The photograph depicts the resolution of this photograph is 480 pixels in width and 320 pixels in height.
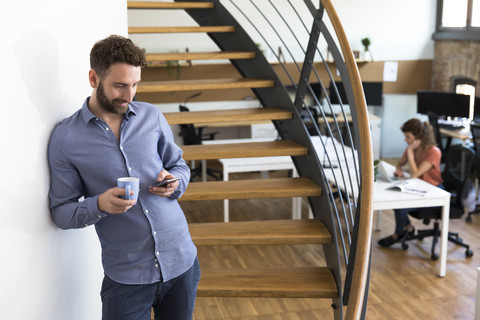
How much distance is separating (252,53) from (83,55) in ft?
6.87

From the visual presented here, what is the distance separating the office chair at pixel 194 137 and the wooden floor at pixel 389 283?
1.67m

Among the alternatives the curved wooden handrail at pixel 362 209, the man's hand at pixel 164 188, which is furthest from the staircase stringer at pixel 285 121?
the man's hand at pixel 164 188

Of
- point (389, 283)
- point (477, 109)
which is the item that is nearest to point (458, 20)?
point (477, 109)

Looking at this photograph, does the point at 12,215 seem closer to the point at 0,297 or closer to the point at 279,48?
the point at 0,297

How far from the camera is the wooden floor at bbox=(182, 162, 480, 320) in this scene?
172 inches

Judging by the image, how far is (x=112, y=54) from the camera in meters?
2.03

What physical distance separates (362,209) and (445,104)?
6365mm

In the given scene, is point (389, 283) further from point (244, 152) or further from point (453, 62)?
point (453, 62)

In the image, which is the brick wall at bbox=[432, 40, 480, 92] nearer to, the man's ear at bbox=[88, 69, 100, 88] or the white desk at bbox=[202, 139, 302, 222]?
the white desk at bbox=[202, 139, 302, 222]

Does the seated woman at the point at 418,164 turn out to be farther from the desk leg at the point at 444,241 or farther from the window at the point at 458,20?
the window at the point at 458,20

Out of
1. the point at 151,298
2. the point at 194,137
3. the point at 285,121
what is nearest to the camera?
the point at 151,298

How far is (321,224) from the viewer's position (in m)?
3.48

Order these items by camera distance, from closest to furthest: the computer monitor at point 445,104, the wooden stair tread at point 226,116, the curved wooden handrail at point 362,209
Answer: the curved wooden handrail at point 362,209
the wooden stair tread at point 226,116
the computer monitor at point 445,104

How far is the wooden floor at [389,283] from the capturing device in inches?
172
